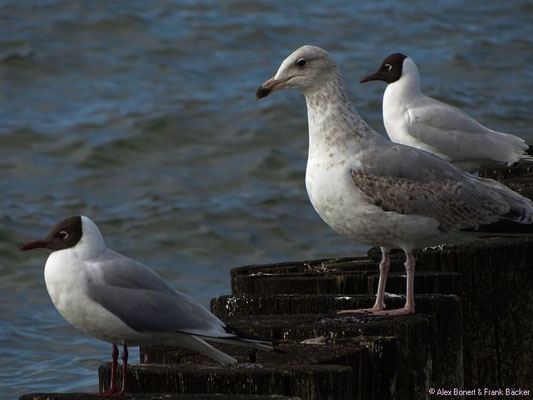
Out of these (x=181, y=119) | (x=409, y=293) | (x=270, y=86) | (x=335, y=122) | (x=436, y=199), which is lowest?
(x=409, y=293)

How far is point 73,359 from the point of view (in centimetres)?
881

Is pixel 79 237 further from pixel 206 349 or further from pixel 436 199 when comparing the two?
pixel 436 199

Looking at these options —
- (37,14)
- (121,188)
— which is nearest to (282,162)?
(121,188)

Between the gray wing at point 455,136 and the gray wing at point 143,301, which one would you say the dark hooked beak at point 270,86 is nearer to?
the gray wing at point 143,301

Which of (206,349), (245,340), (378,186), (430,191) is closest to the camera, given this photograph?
(245,340)

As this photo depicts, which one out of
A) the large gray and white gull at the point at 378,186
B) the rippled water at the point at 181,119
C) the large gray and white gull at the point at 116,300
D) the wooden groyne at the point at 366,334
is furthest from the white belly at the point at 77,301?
the rippled water at the point at 181,119

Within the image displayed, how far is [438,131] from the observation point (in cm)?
866

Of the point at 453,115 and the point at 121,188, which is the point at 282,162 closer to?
the point at 121,188

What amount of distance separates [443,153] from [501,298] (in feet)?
11.6

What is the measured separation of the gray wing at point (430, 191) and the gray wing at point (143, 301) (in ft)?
4.51

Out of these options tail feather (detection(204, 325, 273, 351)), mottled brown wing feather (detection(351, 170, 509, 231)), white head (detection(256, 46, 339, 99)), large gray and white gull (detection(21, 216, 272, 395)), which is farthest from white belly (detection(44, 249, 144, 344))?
white head (detection(256, 46, 339, 99))

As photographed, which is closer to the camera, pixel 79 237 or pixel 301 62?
pixel 79 237

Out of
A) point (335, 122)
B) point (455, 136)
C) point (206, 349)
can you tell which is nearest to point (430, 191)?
point (335, 122)

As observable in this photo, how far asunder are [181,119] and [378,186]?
10.3 metres
